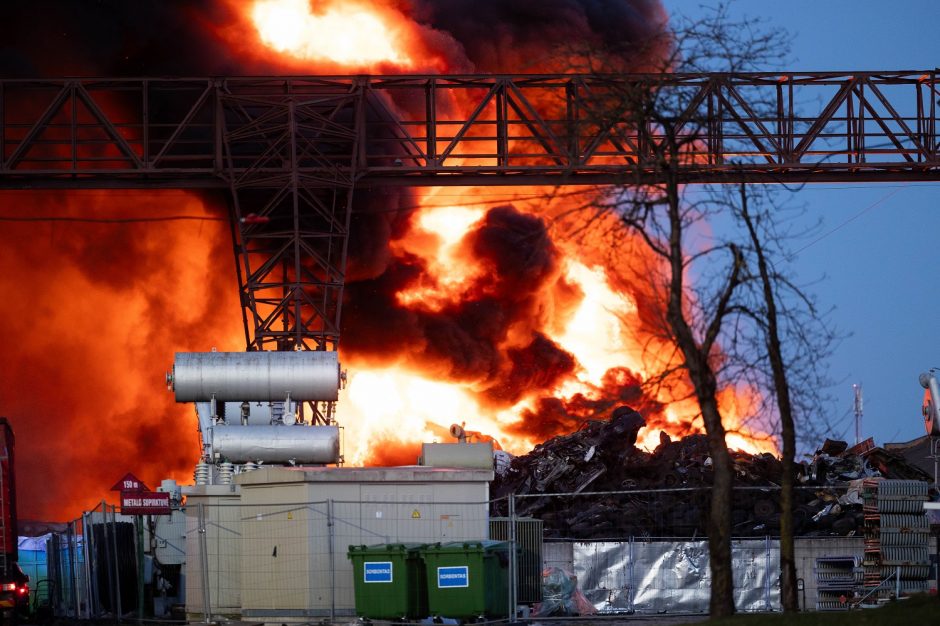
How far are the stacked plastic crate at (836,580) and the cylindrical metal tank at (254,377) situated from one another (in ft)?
35.7

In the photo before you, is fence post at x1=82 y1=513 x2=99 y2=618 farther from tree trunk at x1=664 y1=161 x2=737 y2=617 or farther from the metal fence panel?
tree trunk at x1=664 y1=161 x2=737 y2=617

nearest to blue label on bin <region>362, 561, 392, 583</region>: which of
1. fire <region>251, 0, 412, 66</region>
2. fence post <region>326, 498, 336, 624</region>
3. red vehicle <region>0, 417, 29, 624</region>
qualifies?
fence post <region>326, 498, 336, 624</region>

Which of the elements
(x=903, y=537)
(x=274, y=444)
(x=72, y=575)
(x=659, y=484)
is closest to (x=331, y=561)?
(x=274, y=444)

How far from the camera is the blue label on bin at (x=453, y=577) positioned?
2419 cm

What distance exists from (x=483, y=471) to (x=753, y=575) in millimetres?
6472

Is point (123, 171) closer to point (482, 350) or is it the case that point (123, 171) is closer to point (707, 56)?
point (482, 350)

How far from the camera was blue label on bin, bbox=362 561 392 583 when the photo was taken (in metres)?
24.5

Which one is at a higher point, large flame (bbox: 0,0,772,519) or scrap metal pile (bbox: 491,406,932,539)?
large flame (bbox: 0,0,772,519)

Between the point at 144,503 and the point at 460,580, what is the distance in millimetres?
9019

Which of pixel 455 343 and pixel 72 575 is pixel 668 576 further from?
pixel 455 343

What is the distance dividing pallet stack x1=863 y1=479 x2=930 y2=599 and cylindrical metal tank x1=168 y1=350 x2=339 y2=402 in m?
12.0

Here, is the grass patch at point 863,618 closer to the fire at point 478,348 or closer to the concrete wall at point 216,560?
the concrete wall at point 216,560

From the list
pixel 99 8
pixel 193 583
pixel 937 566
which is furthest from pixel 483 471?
pixel 99 8

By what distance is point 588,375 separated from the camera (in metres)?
57.1
